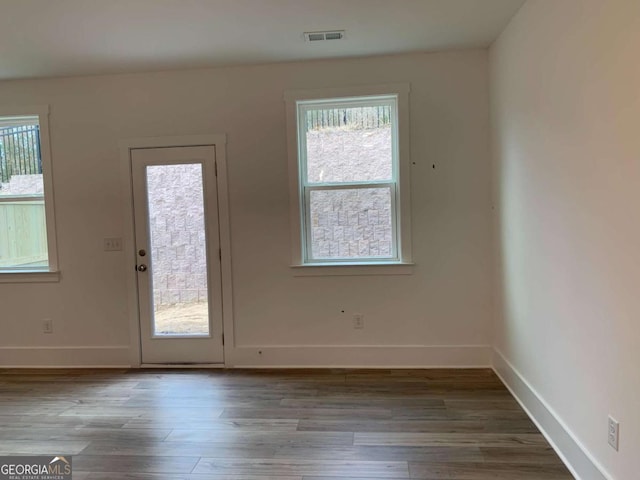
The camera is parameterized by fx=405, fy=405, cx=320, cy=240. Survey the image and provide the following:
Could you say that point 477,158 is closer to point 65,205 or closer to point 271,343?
point 271,343

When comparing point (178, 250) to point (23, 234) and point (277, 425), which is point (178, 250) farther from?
point (277, 425)

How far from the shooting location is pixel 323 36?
2896 mm

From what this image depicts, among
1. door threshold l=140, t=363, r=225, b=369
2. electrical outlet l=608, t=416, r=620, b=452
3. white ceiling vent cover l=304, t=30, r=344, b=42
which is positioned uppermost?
white ceiling vent cover l=304, t=30, r=344, b=42

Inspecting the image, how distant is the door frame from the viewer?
3500 mm

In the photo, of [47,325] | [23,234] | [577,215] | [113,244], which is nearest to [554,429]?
[577,215]

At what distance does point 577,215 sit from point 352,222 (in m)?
1.82

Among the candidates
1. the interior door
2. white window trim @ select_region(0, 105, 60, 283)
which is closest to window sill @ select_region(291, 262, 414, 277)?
the interior door

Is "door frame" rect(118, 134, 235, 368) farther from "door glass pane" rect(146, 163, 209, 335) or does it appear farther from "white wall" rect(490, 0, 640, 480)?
"white wall" rect(490, 0, 640, 480)

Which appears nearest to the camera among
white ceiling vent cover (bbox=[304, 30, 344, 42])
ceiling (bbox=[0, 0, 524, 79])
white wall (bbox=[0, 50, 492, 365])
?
ceiling (bbox=[0, 0, 524, 79])

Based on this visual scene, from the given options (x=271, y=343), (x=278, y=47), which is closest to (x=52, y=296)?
(x=271, y=343)

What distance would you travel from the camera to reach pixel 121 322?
12.1 feet

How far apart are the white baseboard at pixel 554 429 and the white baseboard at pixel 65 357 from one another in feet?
10.6

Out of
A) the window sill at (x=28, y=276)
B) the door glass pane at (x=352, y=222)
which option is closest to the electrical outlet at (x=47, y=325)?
the window sill at (x=28, y=276)

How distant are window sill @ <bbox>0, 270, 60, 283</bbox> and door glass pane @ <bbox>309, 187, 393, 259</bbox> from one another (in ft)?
7.88
